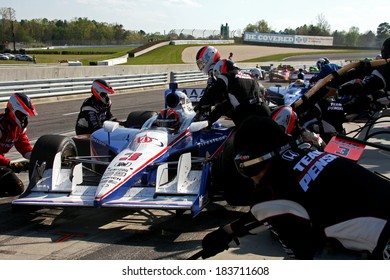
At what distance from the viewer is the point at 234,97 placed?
7.23 meters

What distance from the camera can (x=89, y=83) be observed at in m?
23.5

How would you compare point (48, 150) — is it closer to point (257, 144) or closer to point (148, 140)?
point (148, 140)

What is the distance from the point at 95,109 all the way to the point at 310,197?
6816 mm

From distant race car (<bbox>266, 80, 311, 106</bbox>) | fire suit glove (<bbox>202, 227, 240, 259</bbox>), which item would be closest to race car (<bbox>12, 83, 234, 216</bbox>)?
fire suit glove (<bbox>202, 227, 240, 259</bbox>)

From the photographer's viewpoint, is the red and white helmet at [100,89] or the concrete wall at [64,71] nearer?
the red and white helmet at [100,89]

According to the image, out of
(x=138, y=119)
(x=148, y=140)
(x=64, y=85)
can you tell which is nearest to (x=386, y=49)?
(x=148, y=140)

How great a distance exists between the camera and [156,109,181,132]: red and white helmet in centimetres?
720

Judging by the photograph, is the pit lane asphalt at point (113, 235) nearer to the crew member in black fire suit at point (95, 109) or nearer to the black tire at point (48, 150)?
the black tire at point (48, 150)

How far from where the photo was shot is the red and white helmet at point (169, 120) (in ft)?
23.6

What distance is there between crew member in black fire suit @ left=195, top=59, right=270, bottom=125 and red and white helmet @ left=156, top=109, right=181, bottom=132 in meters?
0.34

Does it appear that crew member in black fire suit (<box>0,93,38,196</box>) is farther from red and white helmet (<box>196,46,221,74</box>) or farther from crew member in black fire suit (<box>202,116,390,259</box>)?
crew member in black fire suit (<box>202,116,390,259</box>)

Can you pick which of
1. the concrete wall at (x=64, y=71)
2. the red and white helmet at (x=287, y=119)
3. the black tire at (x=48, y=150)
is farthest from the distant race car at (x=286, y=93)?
the concrete wall at (x=64, y=71)

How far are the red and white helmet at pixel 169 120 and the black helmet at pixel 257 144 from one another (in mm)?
4356
